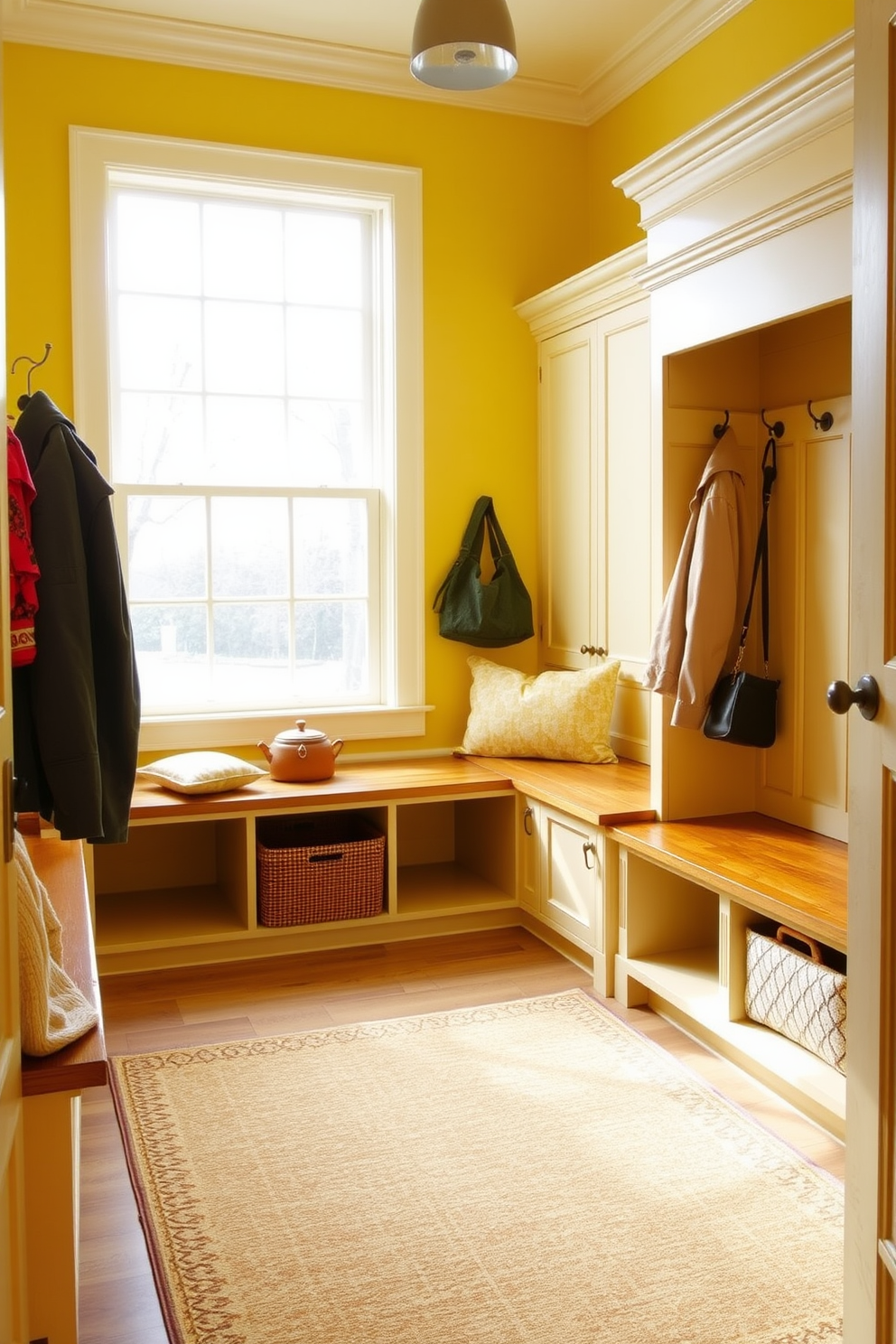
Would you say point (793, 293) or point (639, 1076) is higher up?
point (793, 293)

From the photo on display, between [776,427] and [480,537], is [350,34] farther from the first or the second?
[776,427]

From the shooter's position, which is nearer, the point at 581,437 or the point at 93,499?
the point at 93,499

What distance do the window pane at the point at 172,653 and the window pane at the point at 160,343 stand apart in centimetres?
82

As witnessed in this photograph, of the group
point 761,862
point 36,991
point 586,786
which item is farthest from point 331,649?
point 36,991

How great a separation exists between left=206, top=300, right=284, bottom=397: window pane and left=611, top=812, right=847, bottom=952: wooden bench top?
2165mm

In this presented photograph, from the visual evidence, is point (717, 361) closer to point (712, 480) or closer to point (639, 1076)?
point (712, 480)

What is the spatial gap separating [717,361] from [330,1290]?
8.57 feet

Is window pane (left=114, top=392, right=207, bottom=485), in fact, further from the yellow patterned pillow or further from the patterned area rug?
the patterned area rug

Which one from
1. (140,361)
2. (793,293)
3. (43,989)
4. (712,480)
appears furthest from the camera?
(140,361)

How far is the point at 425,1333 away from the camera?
200 cm

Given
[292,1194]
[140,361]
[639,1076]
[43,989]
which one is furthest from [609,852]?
[140,361]

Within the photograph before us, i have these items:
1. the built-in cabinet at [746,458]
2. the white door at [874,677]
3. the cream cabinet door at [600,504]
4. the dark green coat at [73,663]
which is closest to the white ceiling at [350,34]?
the built-in cabinet at [746,458]

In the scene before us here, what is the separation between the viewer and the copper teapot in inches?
158

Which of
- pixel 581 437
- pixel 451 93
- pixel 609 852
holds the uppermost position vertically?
pixel 451 93
